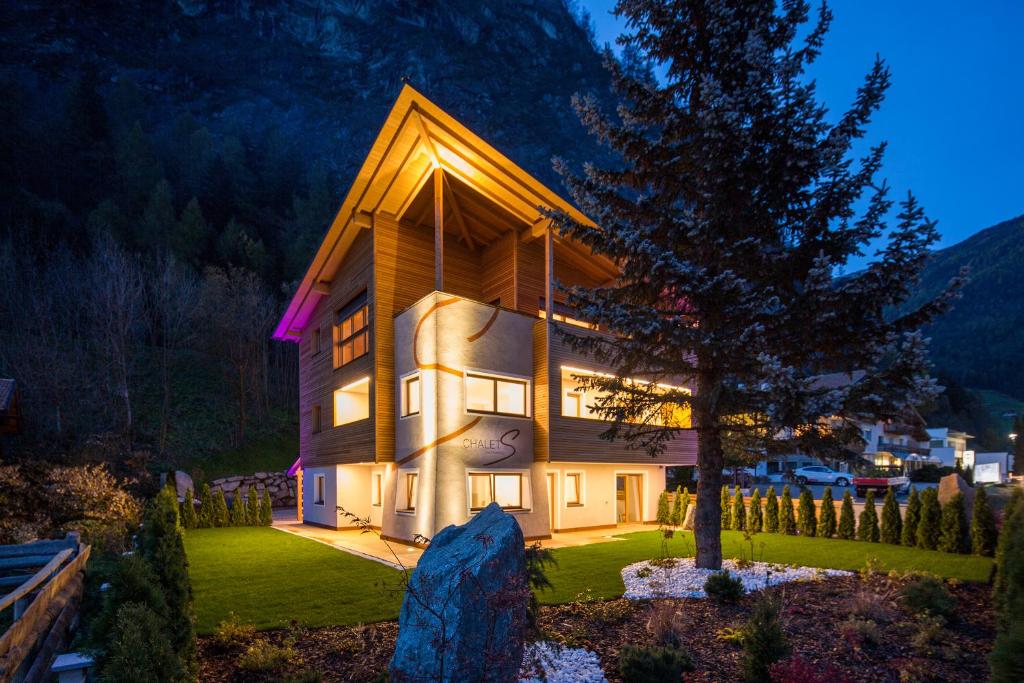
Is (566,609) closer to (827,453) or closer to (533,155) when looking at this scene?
(827,453)

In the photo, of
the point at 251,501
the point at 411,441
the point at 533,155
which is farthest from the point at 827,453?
the point at 533,155

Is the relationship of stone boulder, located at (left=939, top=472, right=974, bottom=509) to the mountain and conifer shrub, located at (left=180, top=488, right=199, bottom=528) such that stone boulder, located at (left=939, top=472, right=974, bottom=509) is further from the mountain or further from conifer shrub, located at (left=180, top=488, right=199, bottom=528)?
the mountain

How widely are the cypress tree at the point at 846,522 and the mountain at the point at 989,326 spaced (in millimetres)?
78733

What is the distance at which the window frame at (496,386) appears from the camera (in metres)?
13.0

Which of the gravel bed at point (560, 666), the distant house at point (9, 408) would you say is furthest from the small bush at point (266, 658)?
the distant house at point (9, 408)

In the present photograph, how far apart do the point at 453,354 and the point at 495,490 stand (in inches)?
152

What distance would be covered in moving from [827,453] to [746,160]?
16.3ft

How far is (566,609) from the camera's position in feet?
22.6

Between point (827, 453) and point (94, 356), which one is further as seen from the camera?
point (94, 356)

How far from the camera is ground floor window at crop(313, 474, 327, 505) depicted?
18733 mm

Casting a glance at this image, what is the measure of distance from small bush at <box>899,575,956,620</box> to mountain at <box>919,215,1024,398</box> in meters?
86.7

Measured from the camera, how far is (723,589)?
23.3 feet

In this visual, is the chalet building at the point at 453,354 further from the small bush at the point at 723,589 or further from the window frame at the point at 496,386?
the small bush at the point at 723,589

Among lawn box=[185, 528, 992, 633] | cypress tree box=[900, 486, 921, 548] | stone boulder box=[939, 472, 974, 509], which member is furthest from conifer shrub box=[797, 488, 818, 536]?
stone boulder box=[939, 472, 974, 509]
